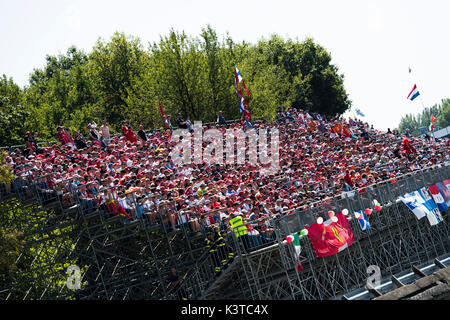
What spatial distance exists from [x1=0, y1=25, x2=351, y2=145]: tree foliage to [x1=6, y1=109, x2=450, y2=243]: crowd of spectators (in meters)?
10.4

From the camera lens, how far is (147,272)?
67.5ft

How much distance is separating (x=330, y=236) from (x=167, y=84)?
26040mm

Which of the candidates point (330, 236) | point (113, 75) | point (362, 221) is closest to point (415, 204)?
point (362, 221)

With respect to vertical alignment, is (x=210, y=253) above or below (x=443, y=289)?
above

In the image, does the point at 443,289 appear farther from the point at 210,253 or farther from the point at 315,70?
the point at 315,70

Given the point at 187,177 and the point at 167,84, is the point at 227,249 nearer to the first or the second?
the point at 187,177

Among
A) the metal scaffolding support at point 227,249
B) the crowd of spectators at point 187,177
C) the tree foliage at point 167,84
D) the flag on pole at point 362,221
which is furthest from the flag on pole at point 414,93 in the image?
the flag on pole at point 362,221

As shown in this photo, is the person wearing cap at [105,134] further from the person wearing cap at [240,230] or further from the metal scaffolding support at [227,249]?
the person wearing cap at [240,230]

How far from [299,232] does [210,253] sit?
2.84 meters

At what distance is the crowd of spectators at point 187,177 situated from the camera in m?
18.5

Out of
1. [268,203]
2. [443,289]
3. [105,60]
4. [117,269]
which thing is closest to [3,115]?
[105,60]

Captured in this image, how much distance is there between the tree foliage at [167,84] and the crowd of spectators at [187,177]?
10.4 meters

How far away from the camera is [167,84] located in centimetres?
4169

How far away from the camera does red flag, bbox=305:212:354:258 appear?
17609 millimetres
